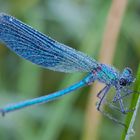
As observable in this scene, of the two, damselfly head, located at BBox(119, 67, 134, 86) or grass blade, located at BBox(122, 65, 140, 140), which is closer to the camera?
grass blade, located at BBox(122, 65, 140, 140)

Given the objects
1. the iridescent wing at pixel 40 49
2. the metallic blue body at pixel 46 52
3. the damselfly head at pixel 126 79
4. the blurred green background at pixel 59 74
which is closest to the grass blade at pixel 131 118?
the damselfly head at pixel 126 79

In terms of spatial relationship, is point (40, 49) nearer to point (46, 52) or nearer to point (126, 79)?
point (46, 52)

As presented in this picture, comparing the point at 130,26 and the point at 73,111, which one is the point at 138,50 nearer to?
the point at 130,26

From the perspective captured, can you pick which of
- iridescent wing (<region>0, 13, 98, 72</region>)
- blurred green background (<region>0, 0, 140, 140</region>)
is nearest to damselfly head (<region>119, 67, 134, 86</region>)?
iridescent wing (<region>0, 13, 98, 72</region>)

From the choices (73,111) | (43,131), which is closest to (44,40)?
(43,131)

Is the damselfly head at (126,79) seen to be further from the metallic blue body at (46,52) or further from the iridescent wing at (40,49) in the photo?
the iridescent wing at (40,49)

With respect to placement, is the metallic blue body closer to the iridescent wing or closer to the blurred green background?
the iridescent wing
